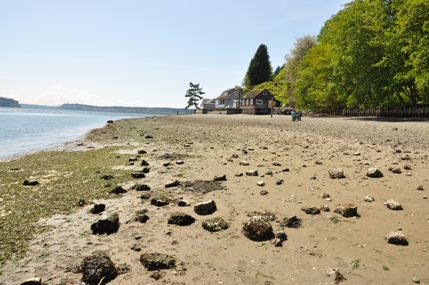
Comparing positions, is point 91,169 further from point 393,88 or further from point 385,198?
point 393,88

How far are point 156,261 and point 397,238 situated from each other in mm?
3501

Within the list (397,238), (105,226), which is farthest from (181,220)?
(397,238)

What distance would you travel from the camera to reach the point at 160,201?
20.1ft

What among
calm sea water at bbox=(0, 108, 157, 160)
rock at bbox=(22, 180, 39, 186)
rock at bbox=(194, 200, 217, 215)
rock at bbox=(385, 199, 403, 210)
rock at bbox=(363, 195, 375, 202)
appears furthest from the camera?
calm sea water at bbox=(0, 108, 157, 160)

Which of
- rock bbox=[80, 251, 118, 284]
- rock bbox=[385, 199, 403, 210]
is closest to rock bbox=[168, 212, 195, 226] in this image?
rock bbox=[80, 251, 118, 284]

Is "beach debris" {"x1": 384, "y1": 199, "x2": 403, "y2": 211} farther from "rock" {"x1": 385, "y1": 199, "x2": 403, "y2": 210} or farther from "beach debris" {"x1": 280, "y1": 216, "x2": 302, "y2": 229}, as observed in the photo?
"beach debris" {"x1": 280, "y1": 216, "x2": 302, "y2": 229}

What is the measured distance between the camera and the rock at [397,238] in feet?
13.0

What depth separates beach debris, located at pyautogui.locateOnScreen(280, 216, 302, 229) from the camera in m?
4.78

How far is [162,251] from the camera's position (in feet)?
13.7

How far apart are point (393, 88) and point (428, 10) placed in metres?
9.01

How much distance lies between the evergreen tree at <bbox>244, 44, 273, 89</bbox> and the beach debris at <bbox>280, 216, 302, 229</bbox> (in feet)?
366

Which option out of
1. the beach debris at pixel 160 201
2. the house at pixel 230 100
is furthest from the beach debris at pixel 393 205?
the house at pixel 230 100

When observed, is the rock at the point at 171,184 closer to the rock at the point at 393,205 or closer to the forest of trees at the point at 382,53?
the rock at the point at 393,205

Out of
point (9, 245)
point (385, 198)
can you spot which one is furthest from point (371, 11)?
point (9, 245)
